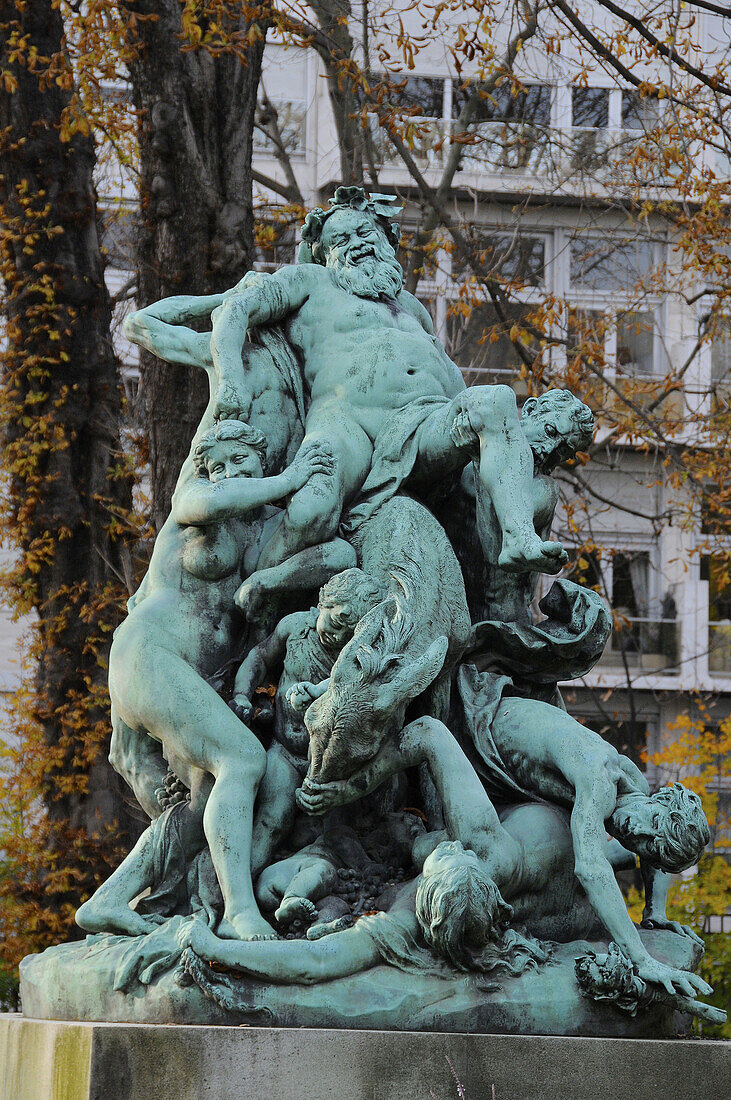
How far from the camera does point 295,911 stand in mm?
4148

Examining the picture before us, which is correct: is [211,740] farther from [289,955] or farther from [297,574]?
[289,955]

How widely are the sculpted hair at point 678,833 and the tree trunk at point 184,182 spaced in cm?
Result: 572

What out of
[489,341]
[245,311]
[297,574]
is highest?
[245,311]

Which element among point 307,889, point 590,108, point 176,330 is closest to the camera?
point 307,889

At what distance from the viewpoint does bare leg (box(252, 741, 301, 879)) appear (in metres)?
4.48

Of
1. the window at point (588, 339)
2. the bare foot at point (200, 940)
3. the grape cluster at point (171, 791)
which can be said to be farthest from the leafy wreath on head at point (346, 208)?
the window at point (588, 339)

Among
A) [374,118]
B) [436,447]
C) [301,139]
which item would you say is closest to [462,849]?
Answer: [436,447]

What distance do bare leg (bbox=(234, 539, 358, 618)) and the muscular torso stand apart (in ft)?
1.72

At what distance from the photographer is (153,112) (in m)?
10.3

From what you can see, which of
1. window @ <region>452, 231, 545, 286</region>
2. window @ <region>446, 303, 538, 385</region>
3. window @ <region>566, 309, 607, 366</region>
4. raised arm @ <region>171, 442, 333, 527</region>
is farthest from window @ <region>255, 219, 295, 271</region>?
raised arm @ <region>171, 442, 333, 527</region>

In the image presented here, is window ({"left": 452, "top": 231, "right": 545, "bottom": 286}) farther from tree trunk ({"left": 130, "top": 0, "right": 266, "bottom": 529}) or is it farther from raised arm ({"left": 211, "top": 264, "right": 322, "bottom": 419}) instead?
raised arm ({"left": 211, "top": 264, "right": 322, "bottom": 419})

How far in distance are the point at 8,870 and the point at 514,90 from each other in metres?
6.77

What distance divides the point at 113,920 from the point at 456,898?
107cm

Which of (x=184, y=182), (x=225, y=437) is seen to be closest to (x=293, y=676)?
(x=225, y=437)
